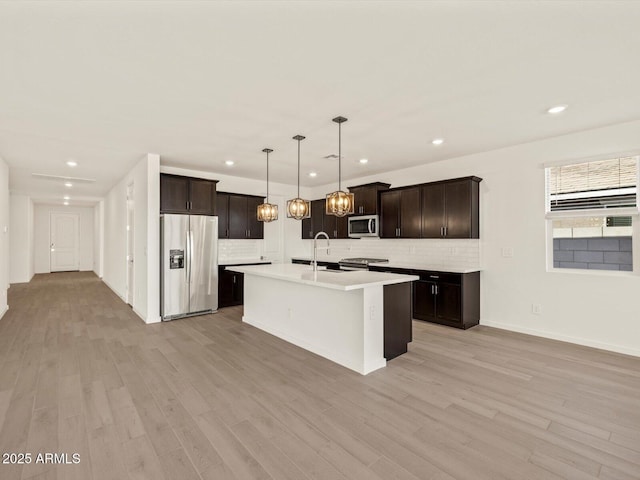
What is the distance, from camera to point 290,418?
2.40m

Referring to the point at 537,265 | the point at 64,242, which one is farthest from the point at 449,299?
the point at 64,242

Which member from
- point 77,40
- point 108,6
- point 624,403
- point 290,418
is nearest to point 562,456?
point 624,403

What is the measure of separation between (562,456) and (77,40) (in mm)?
4005

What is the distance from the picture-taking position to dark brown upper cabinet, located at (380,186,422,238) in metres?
5.54

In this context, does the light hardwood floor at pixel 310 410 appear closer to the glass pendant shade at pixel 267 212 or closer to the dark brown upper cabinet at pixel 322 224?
the glass pendant shade at pixel 267 212

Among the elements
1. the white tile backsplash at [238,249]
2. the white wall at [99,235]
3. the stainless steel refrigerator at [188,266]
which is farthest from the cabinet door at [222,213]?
the white wall at [99,235]

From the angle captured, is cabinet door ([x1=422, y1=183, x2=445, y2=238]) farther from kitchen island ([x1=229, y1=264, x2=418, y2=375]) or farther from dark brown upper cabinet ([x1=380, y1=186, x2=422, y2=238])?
kitchen island ([x1=229, y1=264, x2=418, y2=375])

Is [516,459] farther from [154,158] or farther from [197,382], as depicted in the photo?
[154,158]

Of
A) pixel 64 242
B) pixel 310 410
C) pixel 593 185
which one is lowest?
pixel 310 410

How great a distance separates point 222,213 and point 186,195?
1069 millimetres

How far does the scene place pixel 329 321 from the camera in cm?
362

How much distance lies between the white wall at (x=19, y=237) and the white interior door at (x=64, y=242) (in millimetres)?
2386

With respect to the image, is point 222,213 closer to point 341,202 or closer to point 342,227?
point 342,227

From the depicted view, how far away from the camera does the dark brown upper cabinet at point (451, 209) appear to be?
489cm
